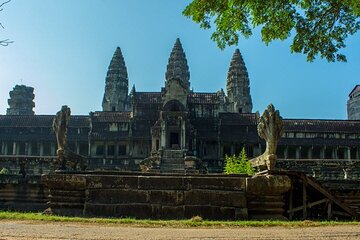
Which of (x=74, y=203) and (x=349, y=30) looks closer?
(x=349, y=30)

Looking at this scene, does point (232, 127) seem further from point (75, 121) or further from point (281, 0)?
point (281, 0)

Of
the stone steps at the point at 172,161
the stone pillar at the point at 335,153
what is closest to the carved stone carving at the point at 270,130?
the stone steps at the point at 172,161

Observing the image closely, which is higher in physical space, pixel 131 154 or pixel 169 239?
pixel 131 154

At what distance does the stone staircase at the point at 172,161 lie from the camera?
36.3 m

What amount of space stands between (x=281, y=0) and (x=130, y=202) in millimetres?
5933

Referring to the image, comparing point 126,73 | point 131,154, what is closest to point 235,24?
point 131,154

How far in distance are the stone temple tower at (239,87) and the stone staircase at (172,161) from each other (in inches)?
1125

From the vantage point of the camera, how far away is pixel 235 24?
376 inches

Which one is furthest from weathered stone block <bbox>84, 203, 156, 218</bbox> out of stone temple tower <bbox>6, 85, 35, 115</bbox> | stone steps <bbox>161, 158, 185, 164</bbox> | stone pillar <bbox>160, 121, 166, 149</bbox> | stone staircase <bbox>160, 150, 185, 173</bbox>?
stone temple tower <bbox>6, 85, 35, 115</bbox>

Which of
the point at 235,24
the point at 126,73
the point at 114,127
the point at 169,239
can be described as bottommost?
the point at 169,239

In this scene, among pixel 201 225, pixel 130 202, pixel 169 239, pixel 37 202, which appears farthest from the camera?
pixel 37 202

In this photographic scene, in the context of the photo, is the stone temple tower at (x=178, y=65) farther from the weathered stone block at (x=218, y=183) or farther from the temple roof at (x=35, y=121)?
the weathered stone block at (x=218, y=183)

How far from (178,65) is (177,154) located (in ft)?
99.5

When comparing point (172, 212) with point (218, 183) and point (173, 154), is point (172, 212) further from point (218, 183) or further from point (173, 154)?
point (173, 154)
